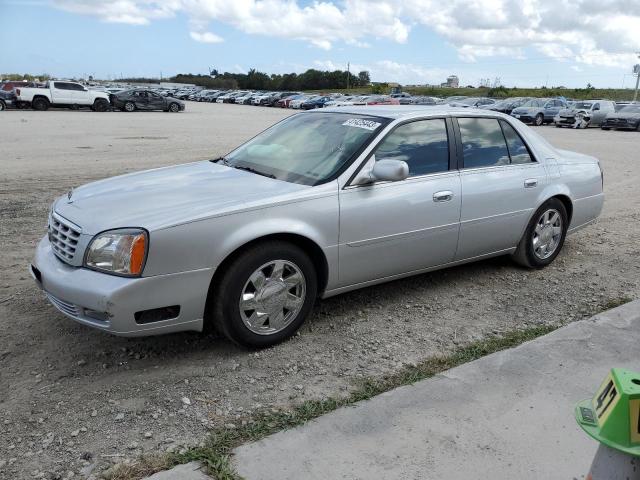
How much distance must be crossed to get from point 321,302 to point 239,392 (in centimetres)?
153

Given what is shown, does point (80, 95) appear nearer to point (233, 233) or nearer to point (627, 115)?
point (627, 115)

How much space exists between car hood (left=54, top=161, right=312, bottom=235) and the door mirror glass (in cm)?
52

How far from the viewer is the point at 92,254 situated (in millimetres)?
3342

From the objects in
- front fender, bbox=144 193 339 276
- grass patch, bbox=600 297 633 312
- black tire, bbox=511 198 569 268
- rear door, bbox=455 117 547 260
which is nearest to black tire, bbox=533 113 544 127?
black tire, bbox=511 198 569 268

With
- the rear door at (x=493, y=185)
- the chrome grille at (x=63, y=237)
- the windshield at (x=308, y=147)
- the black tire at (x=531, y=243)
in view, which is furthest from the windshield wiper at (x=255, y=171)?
the black tire at (x=531, y=243)

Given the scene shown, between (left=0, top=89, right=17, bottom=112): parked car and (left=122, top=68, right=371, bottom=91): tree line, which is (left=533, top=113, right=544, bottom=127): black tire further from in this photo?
(left=122, top=68, right=371, bottom=91): tree line

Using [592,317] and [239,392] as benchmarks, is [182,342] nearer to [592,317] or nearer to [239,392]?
[239,392]

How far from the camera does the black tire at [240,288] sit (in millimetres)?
3516

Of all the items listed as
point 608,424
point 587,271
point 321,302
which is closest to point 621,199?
point 587,271

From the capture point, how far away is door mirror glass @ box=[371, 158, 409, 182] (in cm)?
395

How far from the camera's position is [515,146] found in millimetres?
5281

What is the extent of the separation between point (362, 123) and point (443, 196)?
84 cm

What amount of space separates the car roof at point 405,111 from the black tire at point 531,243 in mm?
986

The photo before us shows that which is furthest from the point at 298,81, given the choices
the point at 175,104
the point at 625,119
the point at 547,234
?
the point at 547,234
